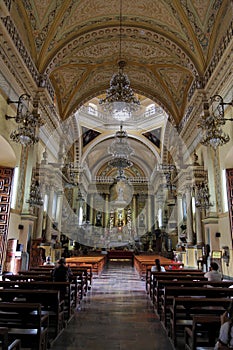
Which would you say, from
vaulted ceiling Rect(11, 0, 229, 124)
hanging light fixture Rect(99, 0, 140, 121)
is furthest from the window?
vaulted ceiling Rect(11, 0, 229, 124)

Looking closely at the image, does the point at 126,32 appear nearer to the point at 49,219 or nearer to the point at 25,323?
the point at 49,219

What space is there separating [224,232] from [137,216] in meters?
17.4

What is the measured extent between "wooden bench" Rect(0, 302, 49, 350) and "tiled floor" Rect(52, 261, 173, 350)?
1.18 ft

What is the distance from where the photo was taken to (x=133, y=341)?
3352 mm

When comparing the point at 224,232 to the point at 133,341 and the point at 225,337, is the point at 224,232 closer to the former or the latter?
the point at 133,341

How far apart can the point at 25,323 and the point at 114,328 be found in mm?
1352

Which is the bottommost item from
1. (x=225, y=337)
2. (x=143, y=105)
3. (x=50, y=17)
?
(x=225, y=337)

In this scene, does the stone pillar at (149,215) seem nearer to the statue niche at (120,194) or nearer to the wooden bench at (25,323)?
the statue niche at (120,194)

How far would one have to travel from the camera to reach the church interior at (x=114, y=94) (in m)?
8.20

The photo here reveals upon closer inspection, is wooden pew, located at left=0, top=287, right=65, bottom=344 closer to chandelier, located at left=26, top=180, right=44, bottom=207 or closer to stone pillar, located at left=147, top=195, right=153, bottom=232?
chandelier, located at left=26, top=180, right=44, bottom=207

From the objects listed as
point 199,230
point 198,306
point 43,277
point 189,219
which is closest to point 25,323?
point 198,306

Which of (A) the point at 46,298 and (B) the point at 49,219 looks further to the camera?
(B) the point at 49,219

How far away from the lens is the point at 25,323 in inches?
120

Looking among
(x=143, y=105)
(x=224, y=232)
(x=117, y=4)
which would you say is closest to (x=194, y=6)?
(x=117, y=4)
